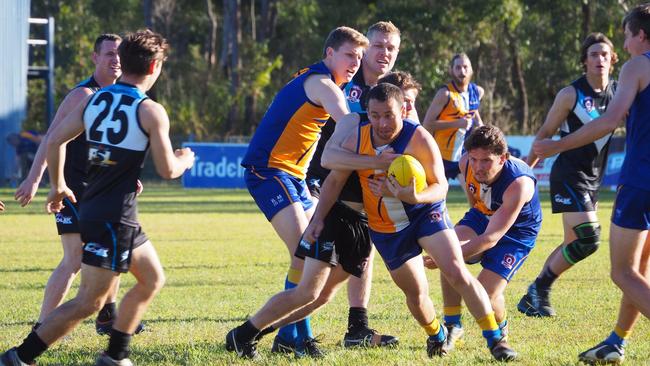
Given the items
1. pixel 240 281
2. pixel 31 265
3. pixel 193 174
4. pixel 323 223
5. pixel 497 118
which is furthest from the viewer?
pixel 497 118

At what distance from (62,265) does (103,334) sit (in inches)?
24.8

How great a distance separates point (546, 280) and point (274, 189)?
281cm

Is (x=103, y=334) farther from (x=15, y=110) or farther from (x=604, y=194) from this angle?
(x=15, y=110)

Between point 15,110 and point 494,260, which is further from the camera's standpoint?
point 15,110

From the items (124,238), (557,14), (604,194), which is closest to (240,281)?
(124,238)

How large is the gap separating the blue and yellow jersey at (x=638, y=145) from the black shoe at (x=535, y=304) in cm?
258

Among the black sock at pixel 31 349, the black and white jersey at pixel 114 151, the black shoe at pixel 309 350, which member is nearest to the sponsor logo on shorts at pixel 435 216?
the black shoe at pixel 309 350

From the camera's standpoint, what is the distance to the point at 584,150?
8.45m

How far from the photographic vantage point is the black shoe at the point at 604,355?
18.7 feet

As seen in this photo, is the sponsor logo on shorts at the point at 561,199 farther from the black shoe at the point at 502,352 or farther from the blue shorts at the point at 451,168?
the blue shorts at the point at 451,168

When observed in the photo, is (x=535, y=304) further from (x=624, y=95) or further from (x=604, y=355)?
(x=624, y=95)

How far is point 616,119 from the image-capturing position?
542cm

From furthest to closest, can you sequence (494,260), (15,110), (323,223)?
(15,110) < (494,260) < (323,223)

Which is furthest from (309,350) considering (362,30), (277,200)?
(362,30)
